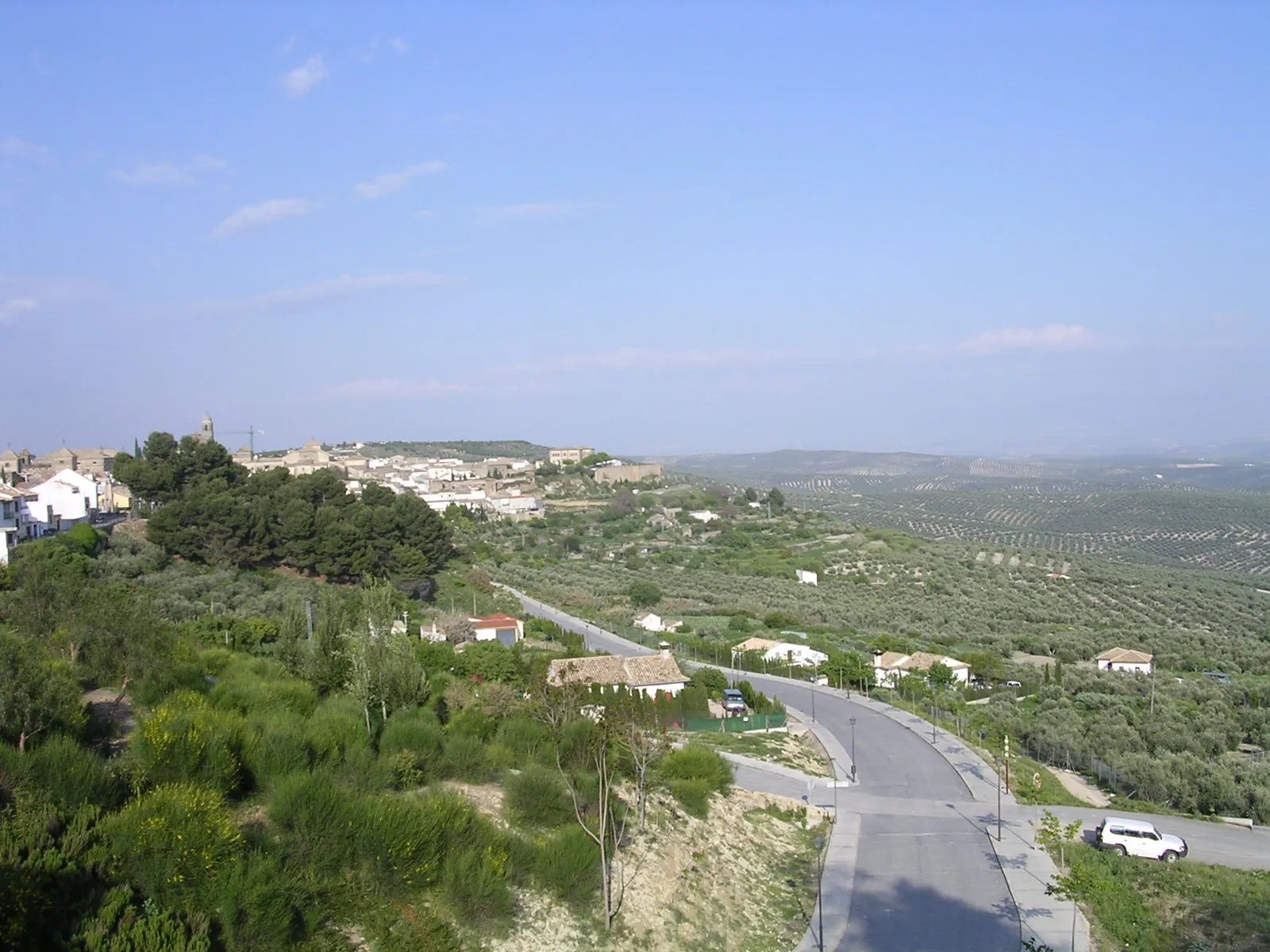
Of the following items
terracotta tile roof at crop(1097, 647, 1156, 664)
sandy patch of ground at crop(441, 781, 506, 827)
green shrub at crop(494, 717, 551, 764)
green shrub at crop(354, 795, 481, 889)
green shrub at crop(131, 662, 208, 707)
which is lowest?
terracotta tile roof at crop(1097, 647, 1156, 664)

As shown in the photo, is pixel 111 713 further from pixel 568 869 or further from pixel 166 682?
pixel 568 869

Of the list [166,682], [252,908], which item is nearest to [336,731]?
[166,682]

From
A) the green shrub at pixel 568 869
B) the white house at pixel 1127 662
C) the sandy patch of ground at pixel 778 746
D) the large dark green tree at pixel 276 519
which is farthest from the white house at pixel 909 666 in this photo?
the green shrub at pixel 568 869

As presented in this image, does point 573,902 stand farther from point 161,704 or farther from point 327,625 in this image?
point 327,625

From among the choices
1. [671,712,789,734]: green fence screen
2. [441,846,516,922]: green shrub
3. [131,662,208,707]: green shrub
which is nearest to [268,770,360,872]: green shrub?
[441,846,516,922]: green shrub

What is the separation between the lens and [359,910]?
9617 millimetres

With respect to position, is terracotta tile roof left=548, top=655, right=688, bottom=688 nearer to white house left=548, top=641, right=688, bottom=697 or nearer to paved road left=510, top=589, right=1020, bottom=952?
white house left=548, top=641, right=688, bottom=697

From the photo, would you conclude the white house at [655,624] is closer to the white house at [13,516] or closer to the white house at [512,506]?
the white house at [13,516]

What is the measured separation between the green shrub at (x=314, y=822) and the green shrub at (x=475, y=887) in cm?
102

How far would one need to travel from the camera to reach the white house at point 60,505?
3681 centimetres

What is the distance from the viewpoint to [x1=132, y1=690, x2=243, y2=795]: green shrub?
1039 cm

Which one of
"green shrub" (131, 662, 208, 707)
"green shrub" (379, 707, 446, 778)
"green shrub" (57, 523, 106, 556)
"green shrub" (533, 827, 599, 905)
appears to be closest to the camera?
"green shrub" (533, 827, 599, 905)

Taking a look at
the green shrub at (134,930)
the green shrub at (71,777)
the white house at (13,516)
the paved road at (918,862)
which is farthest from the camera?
the white house at (13,516)

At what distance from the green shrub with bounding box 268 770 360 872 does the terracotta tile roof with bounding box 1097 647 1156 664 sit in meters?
31.8
